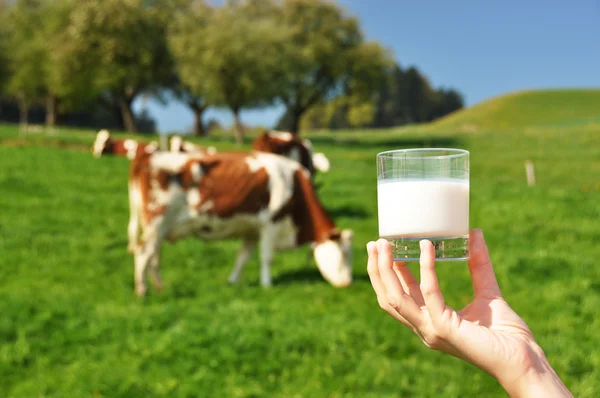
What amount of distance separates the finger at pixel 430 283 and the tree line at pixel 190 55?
34383mm

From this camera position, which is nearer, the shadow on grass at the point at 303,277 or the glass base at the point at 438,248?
the glass base at the point at 438,248

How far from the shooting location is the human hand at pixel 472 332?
1756mm

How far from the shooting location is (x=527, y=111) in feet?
254

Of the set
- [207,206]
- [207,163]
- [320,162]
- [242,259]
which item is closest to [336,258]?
[242,259]

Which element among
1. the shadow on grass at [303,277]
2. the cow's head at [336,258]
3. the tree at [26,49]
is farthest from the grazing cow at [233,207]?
the tree at [26,49]

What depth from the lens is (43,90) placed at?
4603 cm

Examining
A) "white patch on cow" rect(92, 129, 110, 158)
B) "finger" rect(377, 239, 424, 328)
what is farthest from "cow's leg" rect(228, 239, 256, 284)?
"white patch on cow" rect(92, 129, 110, 158)

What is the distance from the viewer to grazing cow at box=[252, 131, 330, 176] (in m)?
10.5

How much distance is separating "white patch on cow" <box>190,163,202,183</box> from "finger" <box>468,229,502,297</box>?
6034mm

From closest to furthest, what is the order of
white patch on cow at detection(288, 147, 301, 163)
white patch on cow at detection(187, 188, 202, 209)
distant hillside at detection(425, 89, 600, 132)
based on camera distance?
1. white patch on cow at detection(187, 188, 202, 209)
2. white patch on cow at detection(288, 147, 301, 163)
3. distant hillside at detection(425, 89, 600, 132)

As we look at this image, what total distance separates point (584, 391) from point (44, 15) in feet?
156

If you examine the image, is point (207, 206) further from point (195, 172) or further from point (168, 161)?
point (168, 161)

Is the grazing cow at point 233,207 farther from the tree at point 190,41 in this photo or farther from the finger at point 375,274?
the tree at point 190,41

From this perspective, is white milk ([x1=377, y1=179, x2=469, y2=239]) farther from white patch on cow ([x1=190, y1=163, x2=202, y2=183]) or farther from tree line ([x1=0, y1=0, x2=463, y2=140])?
tree line ([x1=0, y1=0, x2=463, y2=140])
